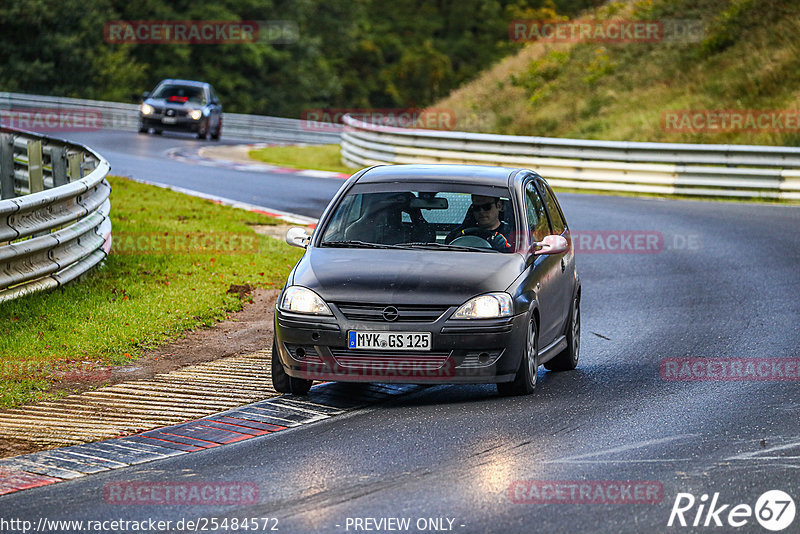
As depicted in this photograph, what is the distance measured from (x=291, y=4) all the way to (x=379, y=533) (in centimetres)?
7079

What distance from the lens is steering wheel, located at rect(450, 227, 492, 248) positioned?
9391 mm

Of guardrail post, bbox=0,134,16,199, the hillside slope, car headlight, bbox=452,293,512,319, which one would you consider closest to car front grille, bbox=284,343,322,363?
car headlight, bbox=452,293,512,319

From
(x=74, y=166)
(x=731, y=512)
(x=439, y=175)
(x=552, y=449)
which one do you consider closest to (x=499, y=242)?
(x=439, y=175)

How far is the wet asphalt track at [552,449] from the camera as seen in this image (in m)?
6.18

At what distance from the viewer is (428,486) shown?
21.6 ft

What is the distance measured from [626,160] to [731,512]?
21.1m

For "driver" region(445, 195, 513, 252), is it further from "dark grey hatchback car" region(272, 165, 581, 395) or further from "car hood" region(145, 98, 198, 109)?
"car hood" region(145, 98, 198, 109)

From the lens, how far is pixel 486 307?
8578 millimetres

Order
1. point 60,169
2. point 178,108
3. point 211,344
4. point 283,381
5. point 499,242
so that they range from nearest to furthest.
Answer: point 283,381
point 499,242
point 211,344
point 60,169
point 178,108

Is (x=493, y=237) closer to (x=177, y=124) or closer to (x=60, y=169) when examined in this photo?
(x=60, y=169)

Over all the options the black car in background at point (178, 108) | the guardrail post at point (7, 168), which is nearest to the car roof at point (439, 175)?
the guardrail post at point (7, 168)

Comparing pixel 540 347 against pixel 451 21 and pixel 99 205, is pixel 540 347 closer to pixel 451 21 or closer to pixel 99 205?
pixel 99 205

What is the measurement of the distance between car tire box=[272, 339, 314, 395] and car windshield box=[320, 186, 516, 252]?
1.01m

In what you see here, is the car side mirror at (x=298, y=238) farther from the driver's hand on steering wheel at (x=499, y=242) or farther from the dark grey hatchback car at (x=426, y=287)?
the driver's hand on steering wheel at (x=499, y=242)
